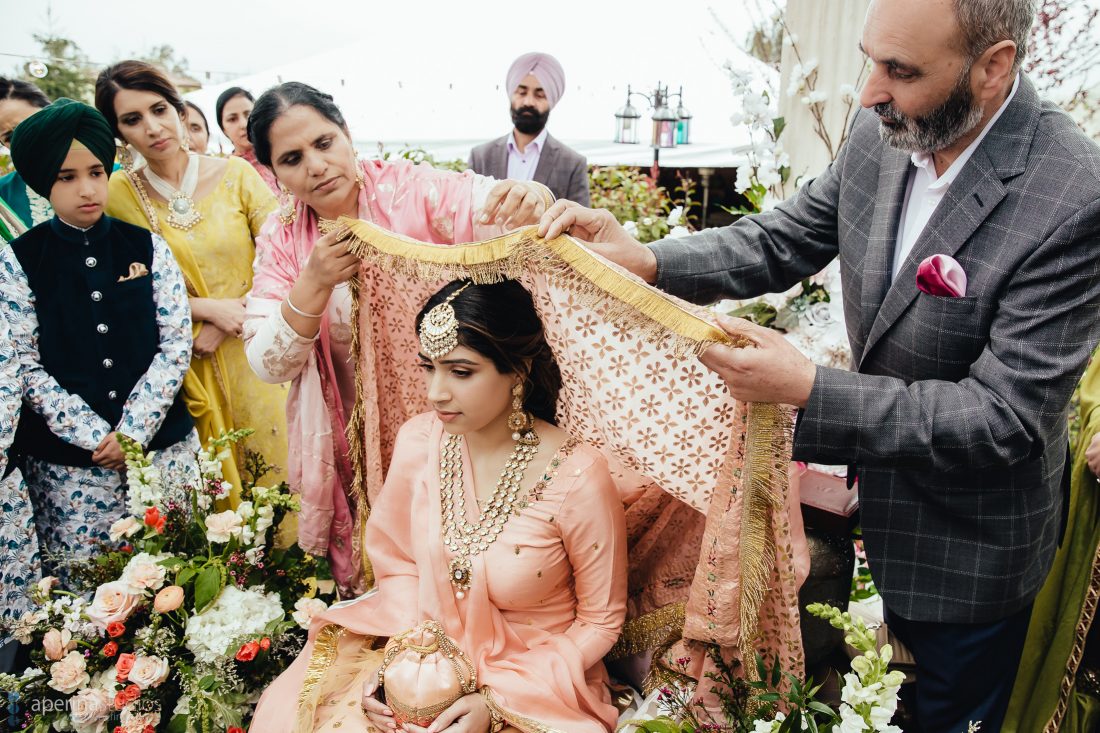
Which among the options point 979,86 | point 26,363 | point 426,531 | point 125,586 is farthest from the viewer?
point 26,363

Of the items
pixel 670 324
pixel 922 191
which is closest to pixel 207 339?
pixel 670 324

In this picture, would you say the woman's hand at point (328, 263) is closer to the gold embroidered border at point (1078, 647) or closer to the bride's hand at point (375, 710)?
the bride's hand at point (375, 710)

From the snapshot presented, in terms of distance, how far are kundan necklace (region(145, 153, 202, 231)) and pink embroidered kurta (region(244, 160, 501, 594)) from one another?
805mm

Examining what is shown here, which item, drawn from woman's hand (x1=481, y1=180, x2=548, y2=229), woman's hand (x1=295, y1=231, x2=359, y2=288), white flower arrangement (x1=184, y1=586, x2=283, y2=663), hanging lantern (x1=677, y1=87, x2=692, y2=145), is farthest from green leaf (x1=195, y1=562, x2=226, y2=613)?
hanging lantern (x1=677, y1=87, x2=692, y2=145)

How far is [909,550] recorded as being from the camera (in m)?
1.80

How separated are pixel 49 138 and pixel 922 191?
2657mm

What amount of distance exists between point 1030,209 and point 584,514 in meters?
1.18

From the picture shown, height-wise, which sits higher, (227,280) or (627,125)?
(627,125)

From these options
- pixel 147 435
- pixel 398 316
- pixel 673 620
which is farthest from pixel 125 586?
pixel 673 620

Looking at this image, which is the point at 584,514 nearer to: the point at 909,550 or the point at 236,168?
the point at 909,550

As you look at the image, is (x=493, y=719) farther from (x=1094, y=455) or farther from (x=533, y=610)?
(x=1094, y=455)

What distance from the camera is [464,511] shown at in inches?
77.4

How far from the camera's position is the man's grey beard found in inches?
60.7

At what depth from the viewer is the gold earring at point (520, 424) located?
1987 mm
